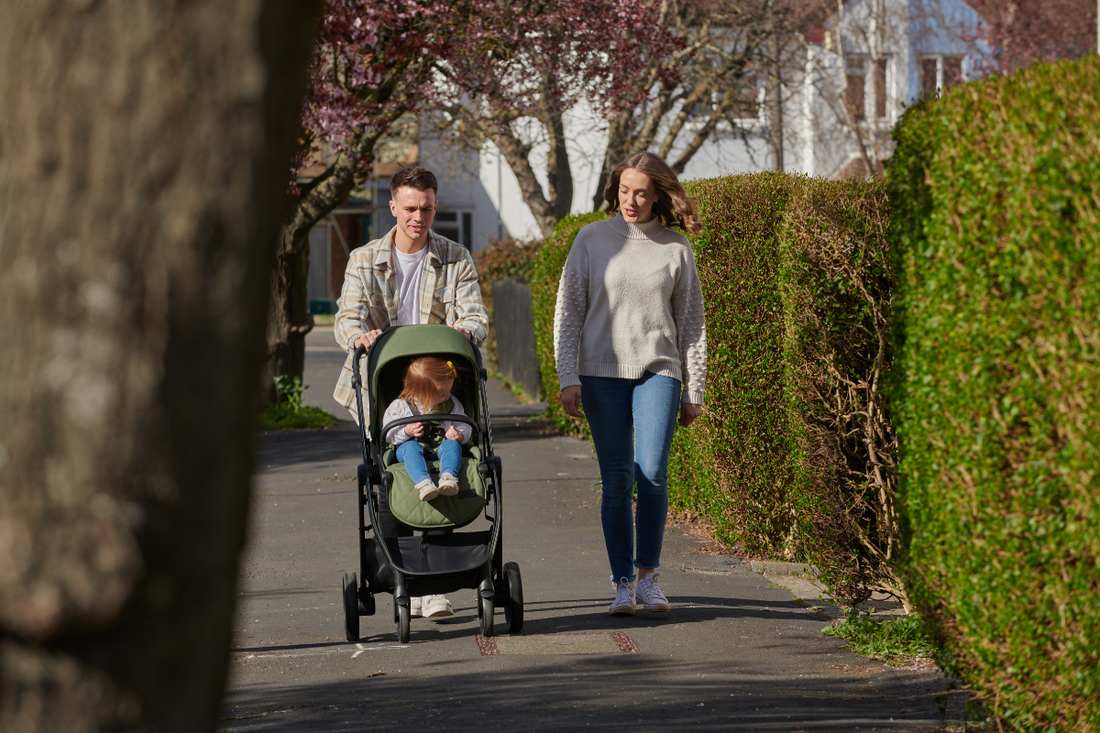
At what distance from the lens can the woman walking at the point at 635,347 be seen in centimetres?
592

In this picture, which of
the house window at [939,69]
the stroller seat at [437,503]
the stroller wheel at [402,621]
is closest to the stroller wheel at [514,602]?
the stroller seat at [437,503]

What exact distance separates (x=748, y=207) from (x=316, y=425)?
9.11 m

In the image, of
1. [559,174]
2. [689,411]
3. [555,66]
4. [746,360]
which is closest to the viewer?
[689,411]

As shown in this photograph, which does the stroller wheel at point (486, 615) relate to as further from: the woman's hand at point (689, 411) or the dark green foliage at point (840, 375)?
the dark green foliage at point (840, 375)

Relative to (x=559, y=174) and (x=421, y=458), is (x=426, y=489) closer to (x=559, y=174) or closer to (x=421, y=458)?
(x=421, y=458)

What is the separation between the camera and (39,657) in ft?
6.38

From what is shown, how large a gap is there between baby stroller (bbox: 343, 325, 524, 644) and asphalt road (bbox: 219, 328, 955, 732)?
0.68 feet

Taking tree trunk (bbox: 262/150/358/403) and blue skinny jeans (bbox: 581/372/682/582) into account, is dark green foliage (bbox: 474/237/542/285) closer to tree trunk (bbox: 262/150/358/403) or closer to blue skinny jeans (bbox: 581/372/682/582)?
tree trunk (bbox: 262/150/358/403)

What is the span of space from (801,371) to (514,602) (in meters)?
1.67

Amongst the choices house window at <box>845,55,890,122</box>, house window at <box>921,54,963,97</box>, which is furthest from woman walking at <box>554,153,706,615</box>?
house window at <box>921,54,963,97</box>

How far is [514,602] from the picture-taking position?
5.65m

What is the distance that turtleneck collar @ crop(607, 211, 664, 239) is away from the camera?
238 inches

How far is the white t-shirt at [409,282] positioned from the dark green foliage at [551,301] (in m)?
5.73

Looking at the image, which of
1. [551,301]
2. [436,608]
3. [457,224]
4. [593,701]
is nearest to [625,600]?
[436,608]
